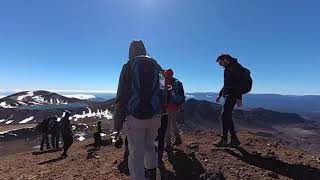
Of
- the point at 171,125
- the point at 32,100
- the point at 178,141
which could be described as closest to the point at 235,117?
the point at 32,100

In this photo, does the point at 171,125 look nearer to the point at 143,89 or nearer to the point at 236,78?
the point at 236,78

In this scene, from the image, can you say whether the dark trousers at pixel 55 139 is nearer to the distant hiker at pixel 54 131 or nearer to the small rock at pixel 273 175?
the distant hiker at pixel 54 131

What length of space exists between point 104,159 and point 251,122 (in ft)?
456

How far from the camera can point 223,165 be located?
1048 centimetres

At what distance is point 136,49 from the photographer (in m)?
7.93

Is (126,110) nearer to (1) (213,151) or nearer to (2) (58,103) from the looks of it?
(1) (213,151)

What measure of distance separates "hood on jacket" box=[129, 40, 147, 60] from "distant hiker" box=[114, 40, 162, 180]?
343mm

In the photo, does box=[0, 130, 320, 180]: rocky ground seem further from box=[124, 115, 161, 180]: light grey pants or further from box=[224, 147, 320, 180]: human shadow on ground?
box=[124, 115, 161, 180]: light grey pants

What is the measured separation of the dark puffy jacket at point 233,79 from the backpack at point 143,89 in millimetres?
4877

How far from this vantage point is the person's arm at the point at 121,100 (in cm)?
735

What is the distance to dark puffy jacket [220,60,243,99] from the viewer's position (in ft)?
39.1

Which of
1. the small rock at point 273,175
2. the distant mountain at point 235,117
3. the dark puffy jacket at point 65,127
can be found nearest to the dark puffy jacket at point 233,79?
the small rock at point 273,175

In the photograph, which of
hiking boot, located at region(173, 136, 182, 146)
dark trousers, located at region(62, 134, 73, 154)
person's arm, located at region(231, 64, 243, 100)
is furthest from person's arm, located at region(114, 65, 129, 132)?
dark trousers, located at region(62, 134, 73, 154)

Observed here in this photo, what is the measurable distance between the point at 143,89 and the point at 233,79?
5.23m
